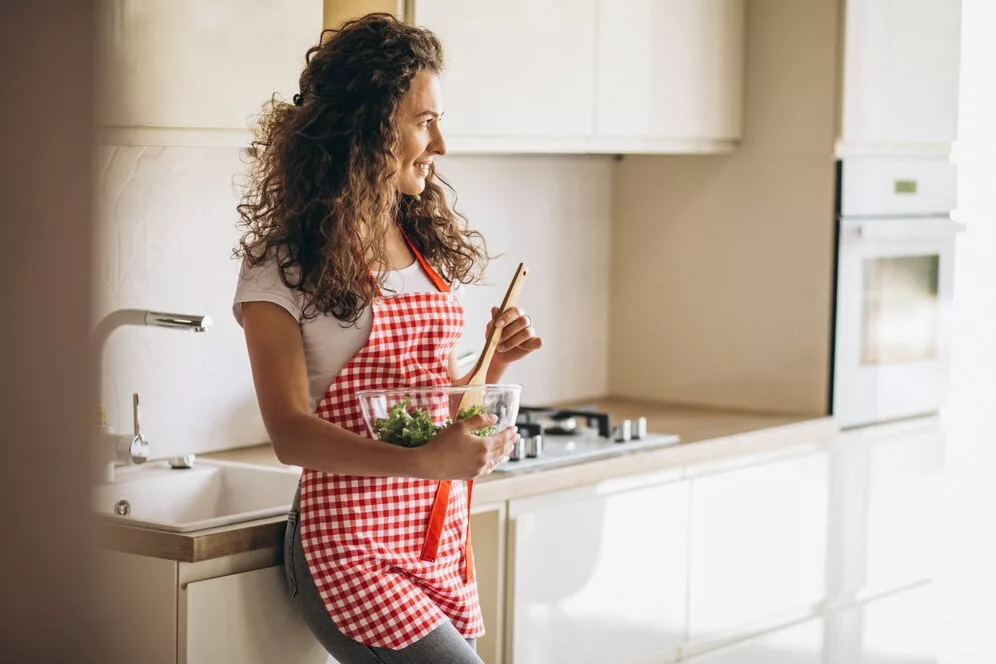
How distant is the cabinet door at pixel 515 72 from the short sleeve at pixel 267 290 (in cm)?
79

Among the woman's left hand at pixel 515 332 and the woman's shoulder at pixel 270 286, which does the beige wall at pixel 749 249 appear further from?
the woman's shoulder at pixel 270 286

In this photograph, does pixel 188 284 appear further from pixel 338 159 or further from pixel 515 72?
pixel 338 159

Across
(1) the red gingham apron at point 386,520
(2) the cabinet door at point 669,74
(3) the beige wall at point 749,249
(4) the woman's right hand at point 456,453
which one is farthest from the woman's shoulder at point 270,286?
(3) the beige wall at point 749,249

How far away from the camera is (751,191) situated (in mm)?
2986

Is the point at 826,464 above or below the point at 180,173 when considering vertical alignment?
below

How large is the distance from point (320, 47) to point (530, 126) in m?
0.93

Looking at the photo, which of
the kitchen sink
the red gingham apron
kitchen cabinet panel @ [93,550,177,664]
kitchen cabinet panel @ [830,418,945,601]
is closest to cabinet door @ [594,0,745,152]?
kitchen cabinet panel @ [830,418,945,601]

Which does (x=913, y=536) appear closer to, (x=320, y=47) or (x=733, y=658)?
(x=733, y=658)

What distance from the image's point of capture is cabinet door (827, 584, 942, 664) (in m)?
2.93

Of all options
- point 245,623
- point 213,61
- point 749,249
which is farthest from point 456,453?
point 749,249

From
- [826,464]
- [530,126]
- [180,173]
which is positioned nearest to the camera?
[180,173]

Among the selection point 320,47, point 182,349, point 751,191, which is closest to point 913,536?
point 751,191

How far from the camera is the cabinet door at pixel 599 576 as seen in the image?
7.03 ft

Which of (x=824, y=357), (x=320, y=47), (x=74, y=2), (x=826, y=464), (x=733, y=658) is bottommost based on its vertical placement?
(x=733, y=658)
